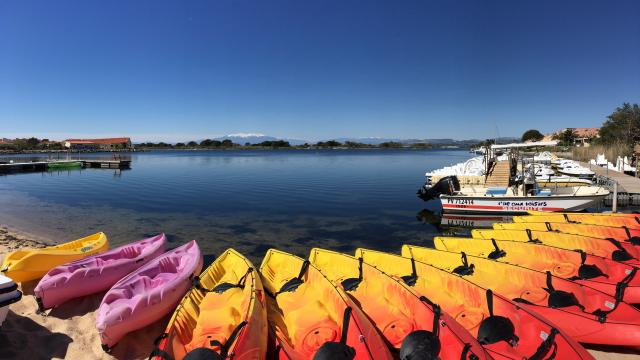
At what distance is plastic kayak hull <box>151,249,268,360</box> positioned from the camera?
17.5ft

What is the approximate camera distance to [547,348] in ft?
17.4

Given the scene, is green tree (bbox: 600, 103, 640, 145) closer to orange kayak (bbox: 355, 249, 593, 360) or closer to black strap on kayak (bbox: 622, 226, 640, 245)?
A: black strap on kayak (bbox: 622, 226, 640, 245)

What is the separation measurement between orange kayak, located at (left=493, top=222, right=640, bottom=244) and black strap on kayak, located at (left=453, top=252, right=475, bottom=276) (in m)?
5.22

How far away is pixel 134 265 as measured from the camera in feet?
32.0

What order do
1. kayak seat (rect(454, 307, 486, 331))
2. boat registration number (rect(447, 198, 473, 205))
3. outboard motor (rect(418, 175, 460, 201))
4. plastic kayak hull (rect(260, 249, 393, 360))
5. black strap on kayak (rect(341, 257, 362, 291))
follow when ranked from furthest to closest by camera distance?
outboard motor (rect(418, 175, 460, 201)), boat registration number (rect(447, 198, 473, 205)), black strap on kayak (rect(341, 257, 362, 291)), kayak seat (rect(454, 307, 486, 331)), plastic kayak hull (rect(260, 249, 393, 360))

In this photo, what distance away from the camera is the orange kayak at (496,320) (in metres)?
5.31

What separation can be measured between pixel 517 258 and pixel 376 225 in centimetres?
963

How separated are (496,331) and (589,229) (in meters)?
9.40

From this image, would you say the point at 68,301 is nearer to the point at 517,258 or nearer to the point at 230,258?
the point at 230,258

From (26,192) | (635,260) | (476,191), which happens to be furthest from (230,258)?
(26,192)

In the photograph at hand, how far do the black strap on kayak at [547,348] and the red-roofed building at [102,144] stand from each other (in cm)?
19032

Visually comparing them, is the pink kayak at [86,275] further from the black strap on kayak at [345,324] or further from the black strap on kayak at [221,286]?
the black strap on kayak at [345,324]

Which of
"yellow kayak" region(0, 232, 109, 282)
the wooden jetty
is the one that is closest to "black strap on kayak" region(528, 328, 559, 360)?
"yellow kayak" region(0, 232, 109, 282)

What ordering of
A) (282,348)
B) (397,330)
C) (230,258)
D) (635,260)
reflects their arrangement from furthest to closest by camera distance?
(635,260) → (230,258) → (397,330) → (282,348)
